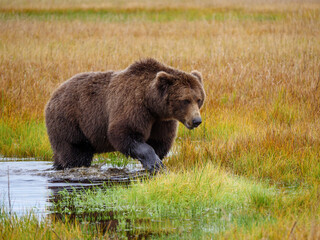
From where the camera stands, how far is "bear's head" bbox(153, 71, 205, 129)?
679 centimetres

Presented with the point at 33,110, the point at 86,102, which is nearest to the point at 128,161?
the point at 86,102

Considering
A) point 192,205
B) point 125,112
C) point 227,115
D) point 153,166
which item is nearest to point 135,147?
point 153,166

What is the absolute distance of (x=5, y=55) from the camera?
576 inches

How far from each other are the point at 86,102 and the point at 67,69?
556 cm

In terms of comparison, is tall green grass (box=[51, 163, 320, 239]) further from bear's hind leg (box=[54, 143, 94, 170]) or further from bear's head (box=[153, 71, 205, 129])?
bear's hind leg (box=[54, 143, 94, 170])

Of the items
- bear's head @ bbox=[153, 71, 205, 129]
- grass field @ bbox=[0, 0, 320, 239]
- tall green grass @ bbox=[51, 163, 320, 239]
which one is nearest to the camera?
tall green grass @ bbox=[51, 163, 320, 239]

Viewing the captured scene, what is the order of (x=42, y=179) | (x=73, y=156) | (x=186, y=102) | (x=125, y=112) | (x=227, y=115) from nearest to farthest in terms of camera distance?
(x=186, y=102) < (x=125, y=112) < (x=42, y=179) < (x=73, y=156) < (x=227, y=115)

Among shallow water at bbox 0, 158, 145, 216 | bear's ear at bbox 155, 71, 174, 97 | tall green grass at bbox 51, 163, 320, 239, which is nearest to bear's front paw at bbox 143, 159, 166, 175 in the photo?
shallow water at bbox 0, 158, 145, 216

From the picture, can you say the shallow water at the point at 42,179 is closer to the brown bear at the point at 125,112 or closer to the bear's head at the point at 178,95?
the brown bear at the point at 125,112

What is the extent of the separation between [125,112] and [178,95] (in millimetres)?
751

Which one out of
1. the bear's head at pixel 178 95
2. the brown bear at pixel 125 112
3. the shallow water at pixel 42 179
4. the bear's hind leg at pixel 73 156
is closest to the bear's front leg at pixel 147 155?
the brown bear at pixel 125 112

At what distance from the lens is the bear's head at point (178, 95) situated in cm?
679

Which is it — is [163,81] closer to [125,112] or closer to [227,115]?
[125,112]

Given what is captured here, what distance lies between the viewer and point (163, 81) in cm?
685
